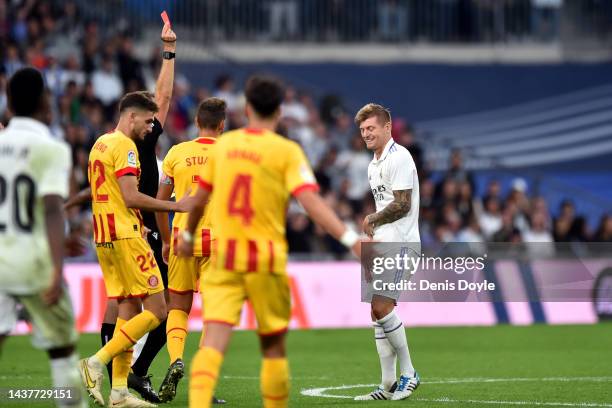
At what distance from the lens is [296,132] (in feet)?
85.4

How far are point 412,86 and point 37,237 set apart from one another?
2396 centimetres

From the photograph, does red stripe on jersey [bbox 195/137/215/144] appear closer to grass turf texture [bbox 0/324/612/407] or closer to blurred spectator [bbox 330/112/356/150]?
grass turf texture [bbox 0/324/612/407]

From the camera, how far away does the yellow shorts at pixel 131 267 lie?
10.7m

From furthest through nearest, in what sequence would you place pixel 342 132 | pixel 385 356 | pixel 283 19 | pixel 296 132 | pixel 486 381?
pixel 283 19
pixel 342 132
pixel 296 132
pixel 486 381
pixel 385 356

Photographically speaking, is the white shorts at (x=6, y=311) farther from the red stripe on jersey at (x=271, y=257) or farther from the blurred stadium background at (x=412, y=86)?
the blurred stadium background at (x=412, y=86)

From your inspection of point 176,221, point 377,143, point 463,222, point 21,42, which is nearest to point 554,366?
point 377,143

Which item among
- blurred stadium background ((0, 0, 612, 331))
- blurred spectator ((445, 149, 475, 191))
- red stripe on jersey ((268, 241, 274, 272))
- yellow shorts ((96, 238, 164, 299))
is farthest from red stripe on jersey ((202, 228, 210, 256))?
blurred spectator ((445, 149, 475, 191))

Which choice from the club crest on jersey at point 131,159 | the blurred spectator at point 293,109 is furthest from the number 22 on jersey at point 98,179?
the blurred spectator at point 293,109

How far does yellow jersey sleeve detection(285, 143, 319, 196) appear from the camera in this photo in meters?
8.21

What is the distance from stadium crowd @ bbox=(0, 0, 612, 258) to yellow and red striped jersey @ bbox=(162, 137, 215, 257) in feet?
36.9

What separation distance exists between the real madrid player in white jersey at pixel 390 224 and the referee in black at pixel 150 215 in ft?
6.47

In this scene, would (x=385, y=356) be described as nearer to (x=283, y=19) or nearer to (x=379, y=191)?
(x=379, y=191)

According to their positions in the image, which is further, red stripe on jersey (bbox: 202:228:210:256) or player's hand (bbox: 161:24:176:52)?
player's hand (bbox: 161:24:176:52)

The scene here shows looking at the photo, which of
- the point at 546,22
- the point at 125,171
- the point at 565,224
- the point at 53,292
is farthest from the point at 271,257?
the point at 546,22
